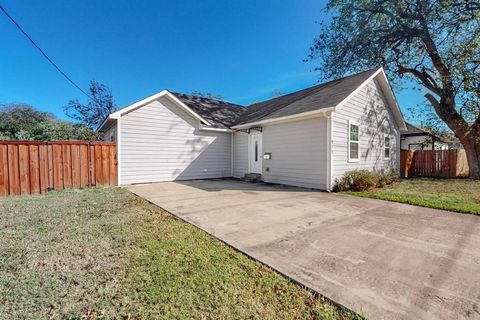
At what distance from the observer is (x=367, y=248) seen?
3.21 metres

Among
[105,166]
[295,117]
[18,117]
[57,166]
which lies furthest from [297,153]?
[18,117]

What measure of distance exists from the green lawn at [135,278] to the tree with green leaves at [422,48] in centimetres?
1415

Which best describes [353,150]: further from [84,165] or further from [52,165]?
[52,165]

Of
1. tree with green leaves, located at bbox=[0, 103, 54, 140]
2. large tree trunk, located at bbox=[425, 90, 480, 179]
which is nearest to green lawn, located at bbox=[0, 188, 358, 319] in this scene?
large tree trunk, located at bbox=[425, 90, 480, 179]

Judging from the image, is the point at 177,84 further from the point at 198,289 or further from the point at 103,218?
the point at 198,289

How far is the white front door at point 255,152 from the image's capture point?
10750 millimetres

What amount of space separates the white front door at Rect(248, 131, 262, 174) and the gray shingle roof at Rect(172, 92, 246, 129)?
1902 millimetres

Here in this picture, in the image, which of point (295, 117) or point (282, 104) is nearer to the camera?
point (295, 117)

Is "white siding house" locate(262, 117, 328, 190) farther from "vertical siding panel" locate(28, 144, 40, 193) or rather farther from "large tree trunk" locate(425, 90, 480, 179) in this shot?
"large tree trunk" locate(425, 90, 480, 179)

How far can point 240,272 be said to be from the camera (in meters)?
2.53

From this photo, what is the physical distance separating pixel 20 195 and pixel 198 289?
8262 mm

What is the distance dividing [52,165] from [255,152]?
26.4ft

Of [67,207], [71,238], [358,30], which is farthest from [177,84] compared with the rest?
[71,238]

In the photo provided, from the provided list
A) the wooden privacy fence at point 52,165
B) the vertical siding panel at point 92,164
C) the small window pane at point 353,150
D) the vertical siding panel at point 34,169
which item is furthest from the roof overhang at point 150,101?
the small window pane at point 353,150
